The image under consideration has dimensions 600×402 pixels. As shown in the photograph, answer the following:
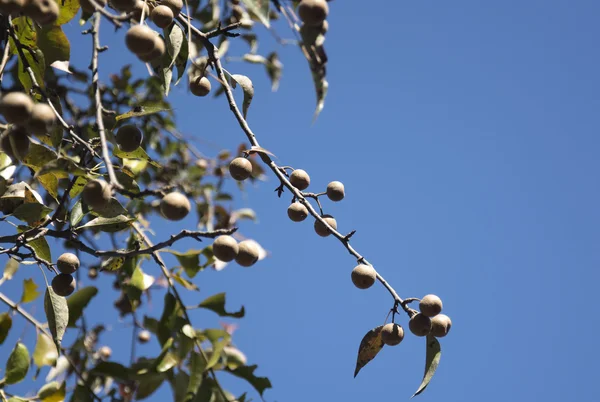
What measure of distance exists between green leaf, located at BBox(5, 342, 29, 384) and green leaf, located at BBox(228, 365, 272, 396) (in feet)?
2.33

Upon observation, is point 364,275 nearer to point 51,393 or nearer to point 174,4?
point 174,4

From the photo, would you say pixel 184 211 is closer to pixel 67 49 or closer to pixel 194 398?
pixel 67 49

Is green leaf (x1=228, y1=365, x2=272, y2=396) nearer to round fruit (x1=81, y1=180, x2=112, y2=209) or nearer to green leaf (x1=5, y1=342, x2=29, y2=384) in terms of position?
green leaf (x1=5, y1=342, x2=29, y2=384)

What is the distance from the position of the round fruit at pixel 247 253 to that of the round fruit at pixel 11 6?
734 millimetres

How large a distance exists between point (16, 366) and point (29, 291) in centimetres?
35

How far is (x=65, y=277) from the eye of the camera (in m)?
1.74

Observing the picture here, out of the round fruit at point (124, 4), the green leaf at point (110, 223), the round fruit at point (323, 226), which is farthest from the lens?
the round fruit at point (323, 226)

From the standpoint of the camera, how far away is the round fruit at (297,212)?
6.49ft

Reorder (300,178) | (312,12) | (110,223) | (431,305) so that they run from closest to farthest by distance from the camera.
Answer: (312,12) → (431,305) → (110,223) → (300,178)

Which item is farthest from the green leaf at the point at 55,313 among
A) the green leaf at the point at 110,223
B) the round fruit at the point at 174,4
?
the round fruit at the point at 174,4

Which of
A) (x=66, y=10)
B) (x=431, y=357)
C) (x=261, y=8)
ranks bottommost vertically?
(x=431, y=357)

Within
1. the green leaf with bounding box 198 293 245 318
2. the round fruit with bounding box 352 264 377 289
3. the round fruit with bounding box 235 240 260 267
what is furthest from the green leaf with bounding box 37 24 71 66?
the green leaf with bounding box 198 293 245 318

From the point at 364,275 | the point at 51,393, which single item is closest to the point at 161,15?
the point at 364,275

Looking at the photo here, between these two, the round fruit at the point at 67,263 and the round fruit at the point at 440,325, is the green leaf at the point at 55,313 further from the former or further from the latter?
the round fruit at the point at 440,325
